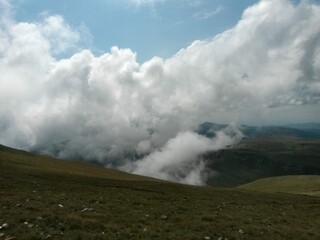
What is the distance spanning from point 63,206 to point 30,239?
10.4 meters

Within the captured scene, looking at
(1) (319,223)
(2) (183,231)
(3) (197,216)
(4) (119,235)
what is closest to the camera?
(4) (119,235)

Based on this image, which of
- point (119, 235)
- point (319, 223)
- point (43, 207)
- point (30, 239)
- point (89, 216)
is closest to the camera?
point (30, 239)

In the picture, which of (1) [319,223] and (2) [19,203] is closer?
(2) [19,203]

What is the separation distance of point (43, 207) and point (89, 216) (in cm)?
467

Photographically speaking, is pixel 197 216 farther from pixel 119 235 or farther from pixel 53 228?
pixel 53 228

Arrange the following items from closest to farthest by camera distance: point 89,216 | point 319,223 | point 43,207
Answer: point 89,216 < point 43,207 < point 319,223

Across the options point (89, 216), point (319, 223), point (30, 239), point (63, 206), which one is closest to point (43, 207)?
point (63, 206)

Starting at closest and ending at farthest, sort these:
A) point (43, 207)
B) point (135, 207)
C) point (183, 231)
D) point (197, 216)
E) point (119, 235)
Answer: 1. point (119, 235)
2. point (183, 231)
3. point (43, 207)
4. point (197, 216)
5. point (135, 207)

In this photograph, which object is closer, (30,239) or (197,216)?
(30,239)

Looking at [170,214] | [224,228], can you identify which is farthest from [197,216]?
[224,228]

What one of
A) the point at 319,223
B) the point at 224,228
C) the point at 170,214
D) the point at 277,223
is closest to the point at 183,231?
the point at 224,228

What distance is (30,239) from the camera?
773 inches

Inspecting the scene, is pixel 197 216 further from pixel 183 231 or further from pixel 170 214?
pixel 183 231

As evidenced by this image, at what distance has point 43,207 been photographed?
28.7 meters
